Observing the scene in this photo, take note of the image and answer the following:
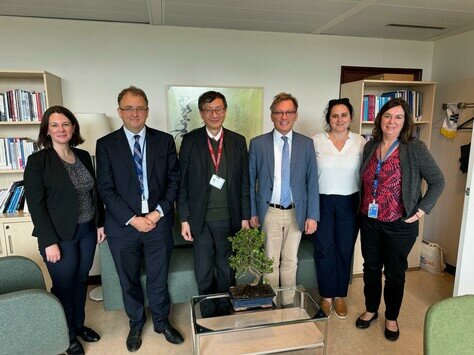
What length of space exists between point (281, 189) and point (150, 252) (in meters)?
0.98

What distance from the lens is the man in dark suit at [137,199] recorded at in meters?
2.06

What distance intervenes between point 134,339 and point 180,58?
2451mm

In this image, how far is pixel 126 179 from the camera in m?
2.07

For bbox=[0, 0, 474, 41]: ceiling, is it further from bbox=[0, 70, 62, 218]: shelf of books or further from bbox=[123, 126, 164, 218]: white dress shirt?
bbox=[123, 126, 164, 218]: white dress shirt

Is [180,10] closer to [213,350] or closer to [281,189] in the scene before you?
[281,189]

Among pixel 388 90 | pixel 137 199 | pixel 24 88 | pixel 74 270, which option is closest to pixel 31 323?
pixel 74 270

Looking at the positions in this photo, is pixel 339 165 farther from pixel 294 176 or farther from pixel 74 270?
pixel 74 270

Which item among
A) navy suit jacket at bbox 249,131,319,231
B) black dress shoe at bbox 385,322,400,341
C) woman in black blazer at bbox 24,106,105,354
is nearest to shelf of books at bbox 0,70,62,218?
woman in black blazer at bbox 24,106,105,354

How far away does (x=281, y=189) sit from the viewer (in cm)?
233

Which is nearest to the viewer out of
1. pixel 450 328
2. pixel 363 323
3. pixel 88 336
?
pixel 450 328

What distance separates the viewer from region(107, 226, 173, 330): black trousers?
2.14 metres

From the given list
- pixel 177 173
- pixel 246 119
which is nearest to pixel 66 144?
pixel 177 173

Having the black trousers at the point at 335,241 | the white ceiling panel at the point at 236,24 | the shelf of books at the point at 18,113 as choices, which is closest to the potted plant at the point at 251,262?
the black trousers at the point at 335,241

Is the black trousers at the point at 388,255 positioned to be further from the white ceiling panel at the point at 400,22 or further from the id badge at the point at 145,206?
the white ceiling panel at the point at 400,22
